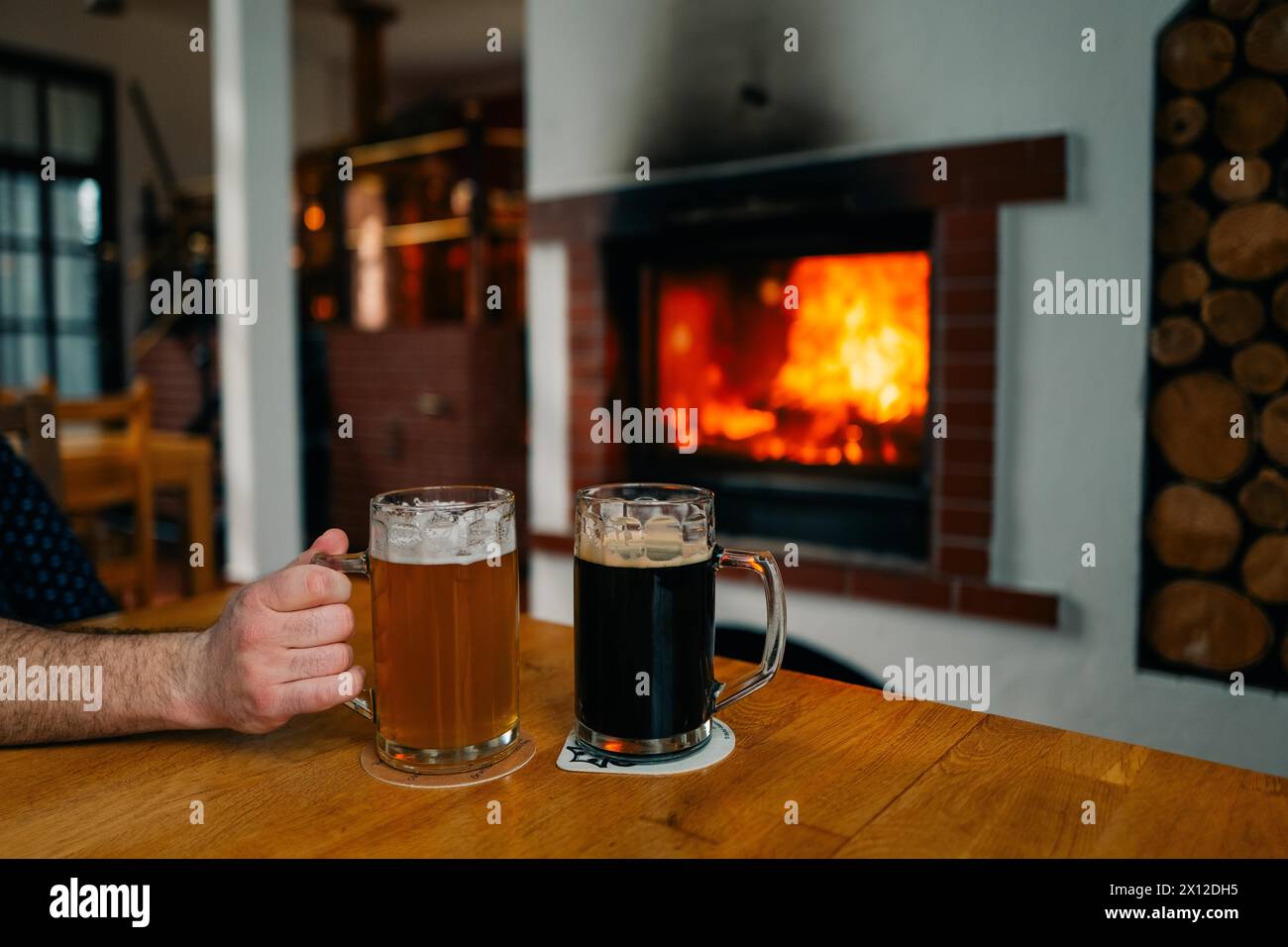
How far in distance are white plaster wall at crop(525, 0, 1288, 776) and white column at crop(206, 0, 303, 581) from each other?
1.88 metres

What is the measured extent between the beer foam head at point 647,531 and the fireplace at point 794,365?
1681 mm

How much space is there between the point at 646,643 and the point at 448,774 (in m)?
0.17

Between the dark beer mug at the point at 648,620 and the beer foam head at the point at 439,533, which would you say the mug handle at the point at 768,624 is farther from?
the beer foam head at the point at 439,533

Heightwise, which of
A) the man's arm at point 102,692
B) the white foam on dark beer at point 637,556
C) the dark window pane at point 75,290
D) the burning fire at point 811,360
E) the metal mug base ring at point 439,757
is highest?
the dark window pane at point 75,290

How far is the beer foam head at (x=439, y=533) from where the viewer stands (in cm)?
68

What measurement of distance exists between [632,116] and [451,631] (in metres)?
2.28

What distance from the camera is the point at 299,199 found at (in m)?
5.85

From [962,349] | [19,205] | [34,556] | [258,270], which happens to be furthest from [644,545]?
[19,205]

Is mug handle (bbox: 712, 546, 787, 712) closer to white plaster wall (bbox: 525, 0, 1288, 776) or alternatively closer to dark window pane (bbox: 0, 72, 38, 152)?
white plaster wall (bbox: 525, 0, 1288, 776)

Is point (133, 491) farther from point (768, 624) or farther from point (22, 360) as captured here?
point (22, 360)

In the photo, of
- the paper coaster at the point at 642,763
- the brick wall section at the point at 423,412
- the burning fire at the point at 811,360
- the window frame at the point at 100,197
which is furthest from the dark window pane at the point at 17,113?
the paper coaster at the point at 642,763

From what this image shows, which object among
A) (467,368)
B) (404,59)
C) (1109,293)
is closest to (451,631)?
(1109,293)

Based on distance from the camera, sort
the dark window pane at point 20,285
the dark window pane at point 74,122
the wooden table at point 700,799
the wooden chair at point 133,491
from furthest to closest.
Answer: the dark window pane at point 74,122 → the dark window pane at point 20,285 → the wooden chair at point 133,491 → the wooden table at point 700,799

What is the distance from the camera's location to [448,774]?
2.27 feet
